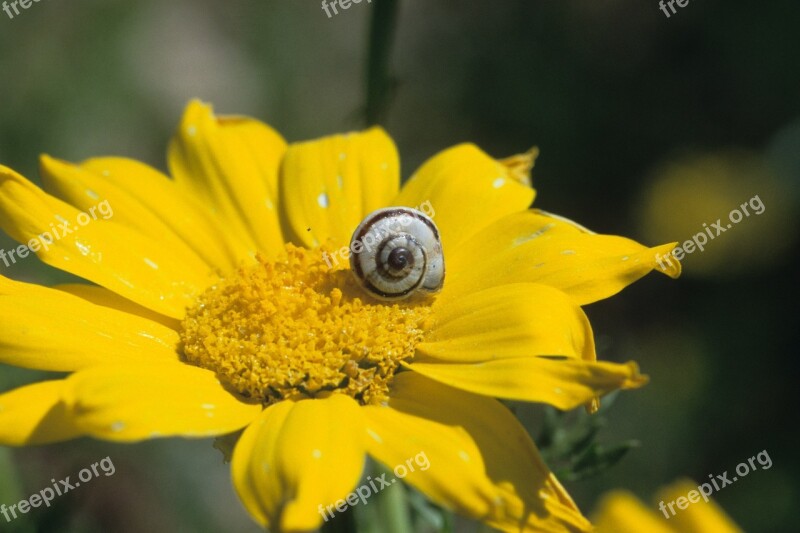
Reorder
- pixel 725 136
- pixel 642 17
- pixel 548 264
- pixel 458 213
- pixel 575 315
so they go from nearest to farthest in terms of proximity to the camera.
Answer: pixel 575 315, pixel 548 264, pixel 458 213, pixel 725 136, pixel 642 17

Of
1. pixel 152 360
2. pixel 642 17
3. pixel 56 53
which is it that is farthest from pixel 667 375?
pixel 56 53

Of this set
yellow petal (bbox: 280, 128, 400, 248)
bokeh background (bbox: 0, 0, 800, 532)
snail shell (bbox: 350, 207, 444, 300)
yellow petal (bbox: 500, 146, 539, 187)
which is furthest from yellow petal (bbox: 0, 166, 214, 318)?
bokeh background (bbox: 0, 0, 800, 532)

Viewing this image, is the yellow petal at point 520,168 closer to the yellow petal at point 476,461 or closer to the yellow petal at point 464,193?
the yellow petal at point 464,193

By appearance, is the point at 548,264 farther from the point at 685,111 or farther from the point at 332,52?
the point at 332,52

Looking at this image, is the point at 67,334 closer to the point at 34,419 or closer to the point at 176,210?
the point at 34,419

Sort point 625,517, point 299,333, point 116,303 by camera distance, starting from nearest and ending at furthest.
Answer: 1. point 625,517
2. point 299,333
3. point 116,303

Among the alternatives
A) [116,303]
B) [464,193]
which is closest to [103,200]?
[116,303]

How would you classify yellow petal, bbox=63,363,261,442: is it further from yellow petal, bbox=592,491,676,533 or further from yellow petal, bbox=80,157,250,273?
yellow petal, bbox=592,491,676,533

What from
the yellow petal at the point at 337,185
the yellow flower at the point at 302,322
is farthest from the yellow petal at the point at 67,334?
the yellow petal at the point at 337,185
